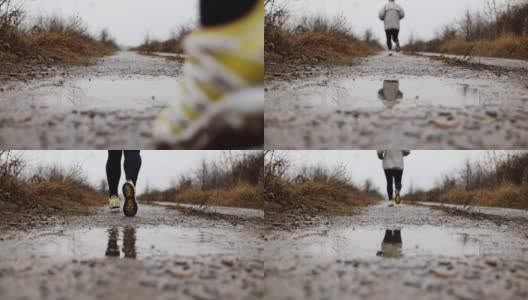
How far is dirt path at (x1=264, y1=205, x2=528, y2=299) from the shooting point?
1.75m

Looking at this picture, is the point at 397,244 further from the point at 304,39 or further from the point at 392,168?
the point at 392,168

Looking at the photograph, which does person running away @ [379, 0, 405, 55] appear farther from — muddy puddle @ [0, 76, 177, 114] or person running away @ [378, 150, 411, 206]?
muddy puddle @ [0, 76, 177, 114]

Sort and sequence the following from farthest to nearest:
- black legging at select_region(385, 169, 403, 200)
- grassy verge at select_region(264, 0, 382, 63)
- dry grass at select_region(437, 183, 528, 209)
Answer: dry grass at select_region(437, 183, 528, 209)
black legging at select_region(385, 169, 403, 200)
grassy verge at select_region(264, 0, 382, 63)

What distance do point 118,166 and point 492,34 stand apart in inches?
453

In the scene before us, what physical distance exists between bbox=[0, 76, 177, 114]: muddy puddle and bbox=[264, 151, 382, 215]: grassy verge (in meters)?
1.26

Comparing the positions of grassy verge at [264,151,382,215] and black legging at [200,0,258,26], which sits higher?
black legging at [200,0,258,26]

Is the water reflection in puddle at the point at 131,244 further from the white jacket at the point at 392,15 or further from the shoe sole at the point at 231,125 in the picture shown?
the white jacket at the point at 392,15

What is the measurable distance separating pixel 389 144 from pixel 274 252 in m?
0.85

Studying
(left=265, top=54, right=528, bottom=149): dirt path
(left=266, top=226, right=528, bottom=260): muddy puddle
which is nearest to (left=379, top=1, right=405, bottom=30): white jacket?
(left=265, top=54, right=528, bottom=149): dirt path

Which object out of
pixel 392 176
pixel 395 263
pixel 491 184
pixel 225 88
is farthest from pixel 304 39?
pixel 491 184

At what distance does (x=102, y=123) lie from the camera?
276cm

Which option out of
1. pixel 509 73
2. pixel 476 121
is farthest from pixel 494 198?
pixel 476 121

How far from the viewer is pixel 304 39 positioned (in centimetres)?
562

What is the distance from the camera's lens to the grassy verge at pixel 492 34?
9.21 meters
